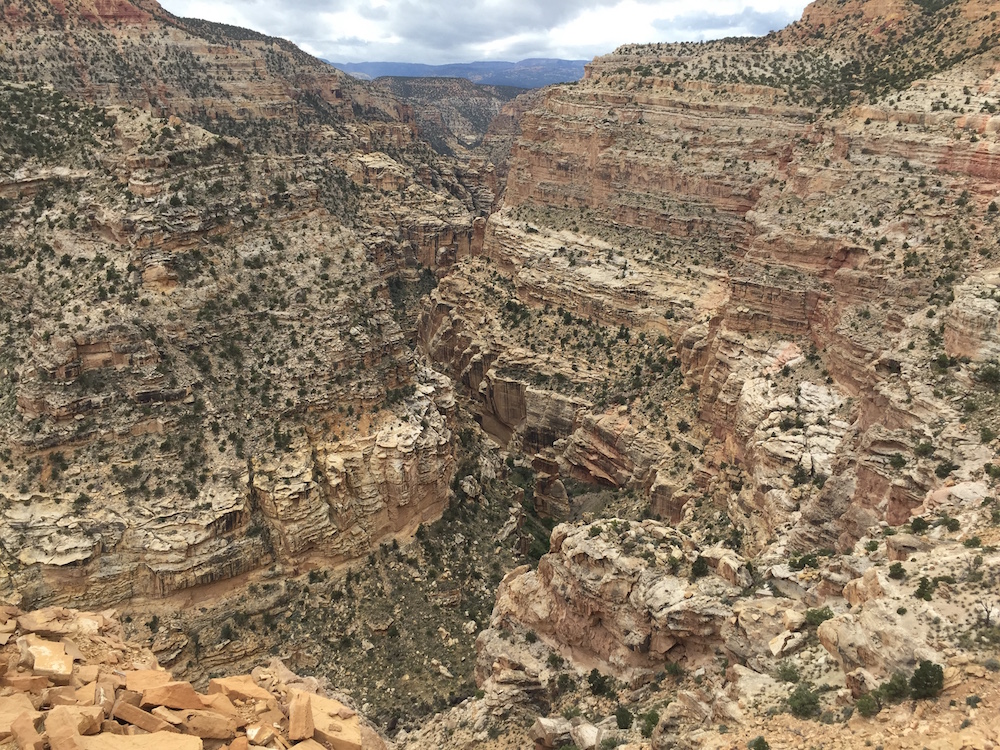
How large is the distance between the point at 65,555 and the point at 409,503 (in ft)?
53.6

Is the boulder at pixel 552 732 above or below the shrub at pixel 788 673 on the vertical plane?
below

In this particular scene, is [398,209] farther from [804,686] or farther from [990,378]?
[804,686]

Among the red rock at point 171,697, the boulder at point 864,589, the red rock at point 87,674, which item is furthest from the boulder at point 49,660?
the boulder at point 864,589

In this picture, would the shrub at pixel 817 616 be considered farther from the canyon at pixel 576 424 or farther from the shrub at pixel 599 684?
the shrub at pixel 599 684

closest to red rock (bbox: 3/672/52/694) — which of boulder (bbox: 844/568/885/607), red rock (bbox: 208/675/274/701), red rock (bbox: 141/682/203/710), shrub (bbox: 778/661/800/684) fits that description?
red rock (bbox: 141/682/203/710)

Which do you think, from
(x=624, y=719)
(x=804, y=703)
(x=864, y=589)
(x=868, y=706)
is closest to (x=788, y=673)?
(x=804, y=703)

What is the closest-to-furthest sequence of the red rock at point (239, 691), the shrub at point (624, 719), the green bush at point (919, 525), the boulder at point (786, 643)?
1. the red rock at point (239, 691)
2. the boulder at point (786, 643)
3. the shrub at point (624, 719)
4. the green bush at point (919, 525)

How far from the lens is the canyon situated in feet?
81.4

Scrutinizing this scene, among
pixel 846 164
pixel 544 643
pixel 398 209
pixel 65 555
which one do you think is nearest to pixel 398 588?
pixel 544 643

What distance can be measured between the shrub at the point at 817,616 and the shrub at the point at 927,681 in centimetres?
460

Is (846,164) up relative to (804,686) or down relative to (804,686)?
up

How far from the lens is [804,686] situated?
19.5m

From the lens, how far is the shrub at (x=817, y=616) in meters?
22.2

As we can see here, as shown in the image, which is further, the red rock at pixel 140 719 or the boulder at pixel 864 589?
the boulder at pixel 864 589
